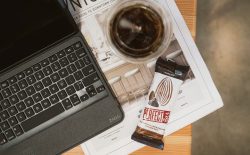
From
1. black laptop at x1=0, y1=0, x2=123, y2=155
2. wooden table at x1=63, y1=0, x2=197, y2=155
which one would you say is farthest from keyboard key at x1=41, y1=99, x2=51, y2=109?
wooden table at x1=63, y1=0, x2=197, y2=155

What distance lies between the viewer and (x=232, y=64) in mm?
1039

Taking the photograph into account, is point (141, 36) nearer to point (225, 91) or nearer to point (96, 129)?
point (96, 129)

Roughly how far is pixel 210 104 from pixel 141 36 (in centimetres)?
→ 18

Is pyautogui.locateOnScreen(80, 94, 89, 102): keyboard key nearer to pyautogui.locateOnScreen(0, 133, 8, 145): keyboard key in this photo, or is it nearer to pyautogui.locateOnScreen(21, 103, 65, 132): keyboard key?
pyautogui.locateOnScreen(21, 103, 65, 132): keyboard key

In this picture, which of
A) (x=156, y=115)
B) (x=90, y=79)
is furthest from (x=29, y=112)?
(x=156, y=115)

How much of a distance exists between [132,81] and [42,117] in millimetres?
172

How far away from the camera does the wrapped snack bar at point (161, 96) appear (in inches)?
25.4

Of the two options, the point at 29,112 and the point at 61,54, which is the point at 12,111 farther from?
the point at 61,54

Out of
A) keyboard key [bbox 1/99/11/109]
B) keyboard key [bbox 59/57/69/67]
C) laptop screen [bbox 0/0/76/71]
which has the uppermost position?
laptop screen [bbox 0/0/76/71]

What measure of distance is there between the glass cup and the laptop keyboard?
67 millimetres

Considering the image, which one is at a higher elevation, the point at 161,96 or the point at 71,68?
the point at 71,68

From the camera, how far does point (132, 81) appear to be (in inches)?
26.1

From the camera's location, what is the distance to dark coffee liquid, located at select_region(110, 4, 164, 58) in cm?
64

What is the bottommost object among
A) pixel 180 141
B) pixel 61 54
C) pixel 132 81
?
pixel 180 141
